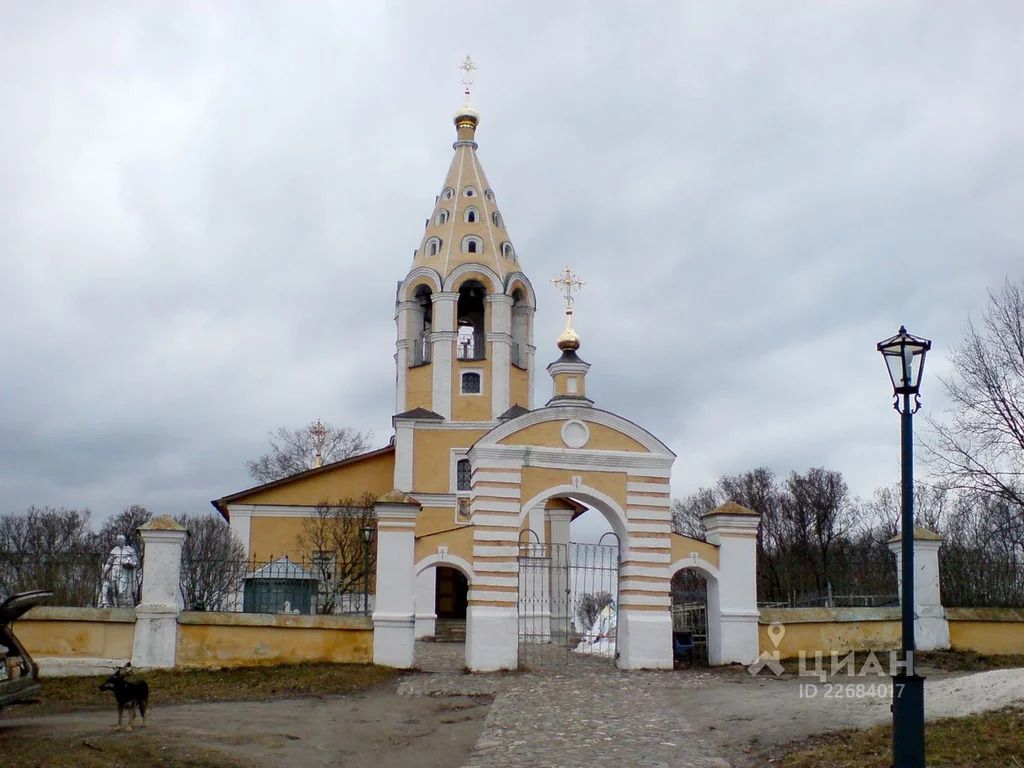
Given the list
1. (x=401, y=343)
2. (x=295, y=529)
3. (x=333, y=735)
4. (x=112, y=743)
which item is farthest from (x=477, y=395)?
(x=112, y=743)

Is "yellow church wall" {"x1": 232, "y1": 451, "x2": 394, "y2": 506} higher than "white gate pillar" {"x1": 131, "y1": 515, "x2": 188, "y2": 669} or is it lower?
higher

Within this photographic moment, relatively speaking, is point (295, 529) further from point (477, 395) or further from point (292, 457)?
point (292, 457)

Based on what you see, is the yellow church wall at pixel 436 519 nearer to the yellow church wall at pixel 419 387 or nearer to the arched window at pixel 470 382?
the yellow church wall at pixel 419 387

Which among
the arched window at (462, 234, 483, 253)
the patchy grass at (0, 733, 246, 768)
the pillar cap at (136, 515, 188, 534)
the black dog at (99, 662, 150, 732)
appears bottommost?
the patchy grass at (0, 733, 246, 768)

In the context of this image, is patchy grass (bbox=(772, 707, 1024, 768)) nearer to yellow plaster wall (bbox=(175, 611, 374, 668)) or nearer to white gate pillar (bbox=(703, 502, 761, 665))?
white gate pillar (bbox=(703, 502, 761, 665))

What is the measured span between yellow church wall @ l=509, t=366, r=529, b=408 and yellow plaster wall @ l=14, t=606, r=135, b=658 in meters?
17.0

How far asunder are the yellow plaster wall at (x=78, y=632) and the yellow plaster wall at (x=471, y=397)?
1595 centimetres

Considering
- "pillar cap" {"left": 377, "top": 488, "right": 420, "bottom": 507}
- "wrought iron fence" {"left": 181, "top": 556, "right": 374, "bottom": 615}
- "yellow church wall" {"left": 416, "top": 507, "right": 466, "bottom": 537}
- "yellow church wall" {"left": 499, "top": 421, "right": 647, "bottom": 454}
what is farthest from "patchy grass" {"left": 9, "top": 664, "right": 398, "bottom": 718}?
"yellow church wall" {"left": 416, "top": 507, "right": 466, "bottom": 537}

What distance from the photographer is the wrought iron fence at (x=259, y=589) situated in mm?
19328

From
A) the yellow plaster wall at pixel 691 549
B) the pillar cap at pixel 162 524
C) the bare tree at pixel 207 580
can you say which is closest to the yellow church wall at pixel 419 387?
the bare tree at pixel 207 580

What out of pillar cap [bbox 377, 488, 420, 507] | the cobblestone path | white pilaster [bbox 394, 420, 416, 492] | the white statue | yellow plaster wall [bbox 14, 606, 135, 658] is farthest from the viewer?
white pilaster [bbox 394, 420, 416, 492]

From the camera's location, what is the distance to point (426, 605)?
1129 inches

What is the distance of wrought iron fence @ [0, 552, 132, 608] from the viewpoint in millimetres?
18094

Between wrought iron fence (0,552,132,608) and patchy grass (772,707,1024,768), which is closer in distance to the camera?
patchy grass (772,707,1024,768)
